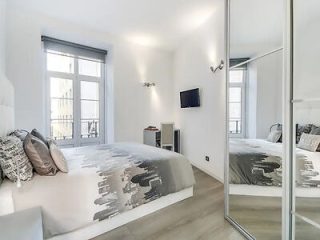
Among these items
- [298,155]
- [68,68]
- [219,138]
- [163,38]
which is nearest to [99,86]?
[68,68]

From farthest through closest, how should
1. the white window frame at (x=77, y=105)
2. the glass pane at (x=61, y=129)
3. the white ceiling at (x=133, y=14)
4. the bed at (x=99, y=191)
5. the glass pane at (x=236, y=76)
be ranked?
the glass pane at (x=61, y=129) < the white window frame at (x=77, y=105) < the white ceiling at (x=133, y=14) < the glass pane at (x=236, y=76) < the bed at (x=99, y=191)

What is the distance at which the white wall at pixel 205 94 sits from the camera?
3.39m

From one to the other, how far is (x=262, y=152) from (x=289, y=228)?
67 centimetres

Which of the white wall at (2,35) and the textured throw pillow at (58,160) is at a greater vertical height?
the white wall at (2,35)

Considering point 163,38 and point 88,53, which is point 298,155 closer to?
point 163,38

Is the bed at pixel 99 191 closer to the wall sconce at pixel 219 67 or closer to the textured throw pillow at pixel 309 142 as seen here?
the textured throw pillow at pixel 309 142

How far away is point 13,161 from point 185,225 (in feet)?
5.45

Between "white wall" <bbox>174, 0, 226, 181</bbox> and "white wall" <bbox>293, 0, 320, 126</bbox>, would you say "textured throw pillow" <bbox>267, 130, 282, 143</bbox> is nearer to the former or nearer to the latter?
"white wall" <bbox>293, 0, 320, 126</bbox>

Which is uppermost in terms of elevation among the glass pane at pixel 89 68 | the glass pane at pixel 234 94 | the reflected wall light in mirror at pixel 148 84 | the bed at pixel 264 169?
the glass pane at pixel 89 68

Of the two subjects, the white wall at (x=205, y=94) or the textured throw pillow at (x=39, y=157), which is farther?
the white wall at (x=205, y=94)

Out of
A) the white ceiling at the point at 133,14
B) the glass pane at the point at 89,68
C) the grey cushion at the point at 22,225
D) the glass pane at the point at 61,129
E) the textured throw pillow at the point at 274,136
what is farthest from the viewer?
the glass pane at the point at 89,68

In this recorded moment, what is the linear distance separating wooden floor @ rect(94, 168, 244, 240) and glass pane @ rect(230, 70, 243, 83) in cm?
151

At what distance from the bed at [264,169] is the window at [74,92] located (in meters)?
3.38

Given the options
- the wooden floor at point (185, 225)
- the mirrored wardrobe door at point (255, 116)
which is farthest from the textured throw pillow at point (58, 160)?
the mirrored wardrobe door at point (255, 116)
